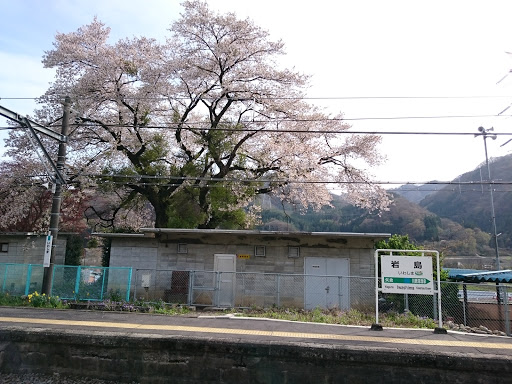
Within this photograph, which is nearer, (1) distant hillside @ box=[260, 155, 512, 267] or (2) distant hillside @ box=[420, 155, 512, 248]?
(1) distant hillside @ box=[260, 155, 512, 267]

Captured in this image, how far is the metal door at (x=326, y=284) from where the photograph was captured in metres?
16.8

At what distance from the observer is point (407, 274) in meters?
10.9

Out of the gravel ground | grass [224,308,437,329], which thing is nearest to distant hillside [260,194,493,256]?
grass [224,308,437,329]

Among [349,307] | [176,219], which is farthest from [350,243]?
[176,219]

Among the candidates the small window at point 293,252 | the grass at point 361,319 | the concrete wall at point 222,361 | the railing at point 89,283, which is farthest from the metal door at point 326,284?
the concrete wall at point 222,361

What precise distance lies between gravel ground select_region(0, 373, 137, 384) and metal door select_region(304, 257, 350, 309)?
10561mm

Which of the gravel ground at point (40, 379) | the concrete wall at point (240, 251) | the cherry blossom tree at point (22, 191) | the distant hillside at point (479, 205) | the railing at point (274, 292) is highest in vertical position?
the distant hillside at point (479, 205)

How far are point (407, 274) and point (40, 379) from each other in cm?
904

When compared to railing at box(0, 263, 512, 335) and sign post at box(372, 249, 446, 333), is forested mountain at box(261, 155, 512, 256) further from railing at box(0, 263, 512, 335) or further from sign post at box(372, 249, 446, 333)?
sign post at box(372, 249, 446, 333)

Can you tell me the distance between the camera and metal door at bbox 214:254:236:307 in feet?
54.5

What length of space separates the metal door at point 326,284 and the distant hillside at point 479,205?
59.5 metres

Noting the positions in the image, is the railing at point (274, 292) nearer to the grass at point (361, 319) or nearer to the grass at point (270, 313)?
the grass at point (270, 313)

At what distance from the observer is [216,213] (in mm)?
21938

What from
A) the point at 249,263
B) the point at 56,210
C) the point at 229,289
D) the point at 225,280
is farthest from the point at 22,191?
the point at 249,263
